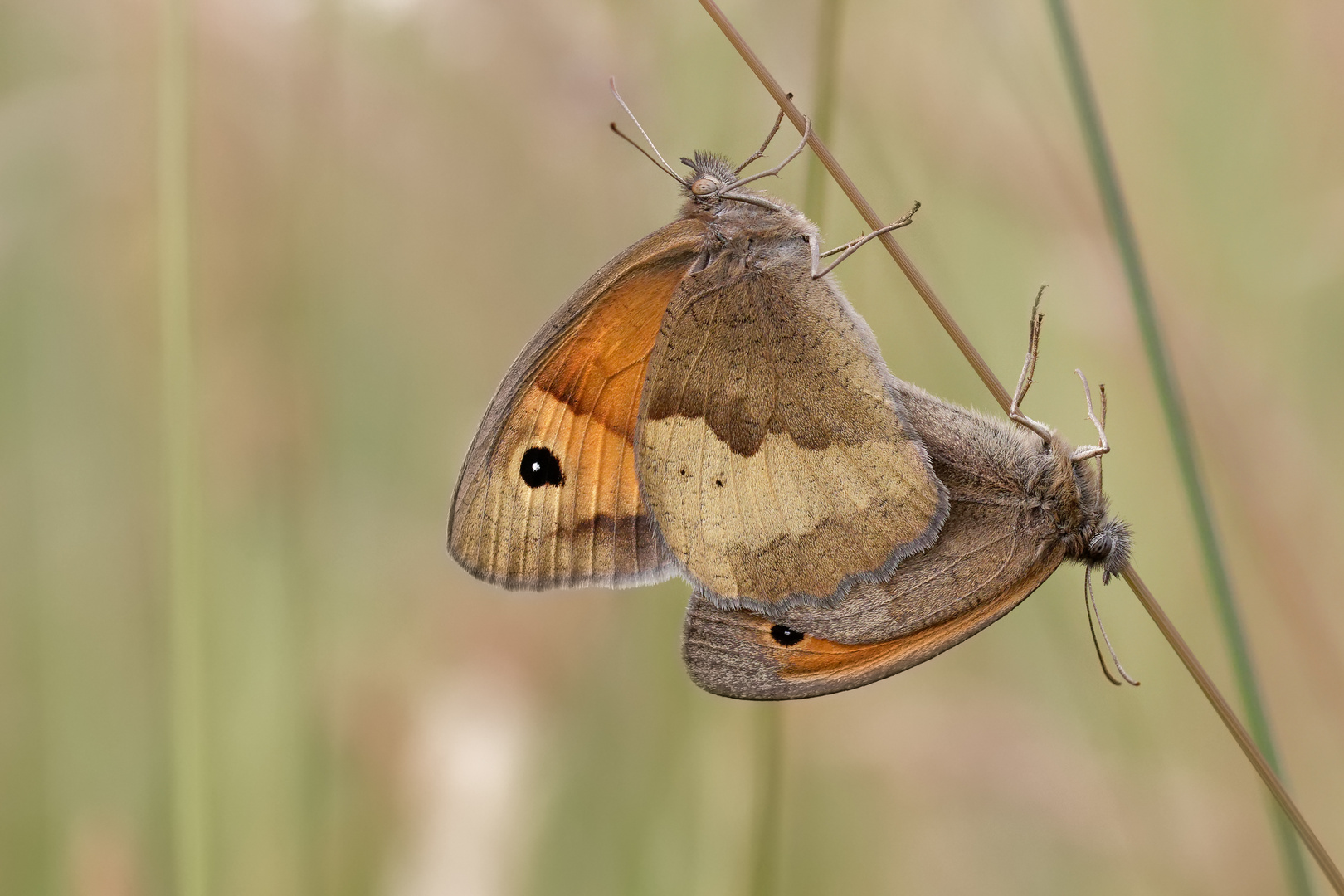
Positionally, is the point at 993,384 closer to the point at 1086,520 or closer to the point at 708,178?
the point at 1086,520

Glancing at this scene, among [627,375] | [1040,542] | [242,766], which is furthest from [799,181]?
[242,766]

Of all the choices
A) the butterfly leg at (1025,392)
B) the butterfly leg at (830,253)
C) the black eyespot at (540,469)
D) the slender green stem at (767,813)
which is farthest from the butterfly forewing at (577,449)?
the butterfly leg at (1025,392)

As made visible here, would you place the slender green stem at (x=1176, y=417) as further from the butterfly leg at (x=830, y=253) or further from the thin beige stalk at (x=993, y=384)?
the butterfly leg at (x=830, y=253)

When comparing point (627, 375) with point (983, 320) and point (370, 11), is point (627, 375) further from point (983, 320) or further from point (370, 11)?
point (370, 11)

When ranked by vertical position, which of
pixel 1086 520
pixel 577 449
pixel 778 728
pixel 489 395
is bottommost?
pixel 778 728

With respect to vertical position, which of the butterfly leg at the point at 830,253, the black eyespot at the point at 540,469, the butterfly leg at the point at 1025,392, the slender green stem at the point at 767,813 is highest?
the butterfly leg at the point at 830,253

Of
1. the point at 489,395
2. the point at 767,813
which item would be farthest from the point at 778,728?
the point at 489,395

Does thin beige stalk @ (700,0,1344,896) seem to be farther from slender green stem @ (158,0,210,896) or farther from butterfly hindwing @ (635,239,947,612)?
slender green stem @ (158,0,210,896)
